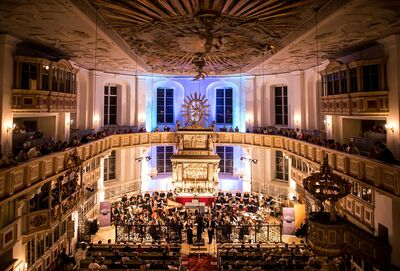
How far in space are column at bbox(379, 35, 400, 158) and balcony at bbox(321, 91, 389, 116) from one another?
299mm

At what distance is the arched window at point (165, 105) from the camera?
3059 cm

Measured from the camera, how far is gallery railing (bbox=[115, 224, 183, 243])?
1947 cm

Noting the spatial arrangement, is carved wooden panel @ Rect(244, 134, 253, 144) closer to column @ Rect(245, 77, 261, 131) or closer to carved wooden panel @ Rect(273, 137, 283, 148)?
column @ Rect(245, 77, 261, 131)

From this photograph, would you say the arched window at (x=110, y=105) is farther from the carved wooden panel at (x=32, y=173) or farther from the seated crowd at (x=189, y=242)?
the carved wooden panel at (x=32, y=173)

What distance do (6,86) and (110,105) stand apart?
14.5 m

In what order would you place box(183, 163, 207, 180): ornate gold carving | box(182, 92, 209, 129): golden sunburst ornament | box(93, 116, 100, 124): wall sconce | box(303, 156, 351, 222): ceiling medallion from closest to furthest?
box(303, 156, 351, 222): ceiling medallion
box(93, 116, 100, 124): wall sconce
box(183, 163, 207, 180): ornate gold carving
box(182, 92, 209, 129): golden sunburst ornament

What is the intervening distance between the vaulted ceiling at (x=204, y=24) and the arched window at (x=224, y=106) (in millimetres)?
11645

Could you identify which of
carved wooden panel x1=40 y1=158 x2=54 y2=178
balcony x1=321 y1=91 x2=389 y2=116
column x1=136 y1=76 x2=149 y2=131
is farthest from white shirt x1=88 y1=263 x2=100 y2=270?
column x1=136 y1=76 x2=149 y2=131

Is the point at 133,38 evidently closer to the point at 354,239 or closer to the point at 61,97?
the point at 61,97

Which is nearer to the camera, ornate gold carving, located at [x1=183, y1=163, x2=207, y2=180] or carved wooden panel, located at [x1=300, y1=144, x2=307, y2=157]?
carved wooden panel, located at [x1=300, y1=144, x2=307, y2=157]

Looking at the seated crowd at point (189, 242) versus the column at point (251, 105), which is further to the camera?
the column at point (251, 105)

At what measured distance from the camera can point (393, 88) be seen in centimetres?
1297

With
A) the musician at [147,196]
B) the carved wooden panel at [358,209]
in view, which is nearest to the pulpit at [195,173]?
the musician at [147,196]

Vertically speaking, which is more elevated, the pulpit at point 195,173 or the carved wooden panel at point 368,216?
the pulpit at point 195,173
